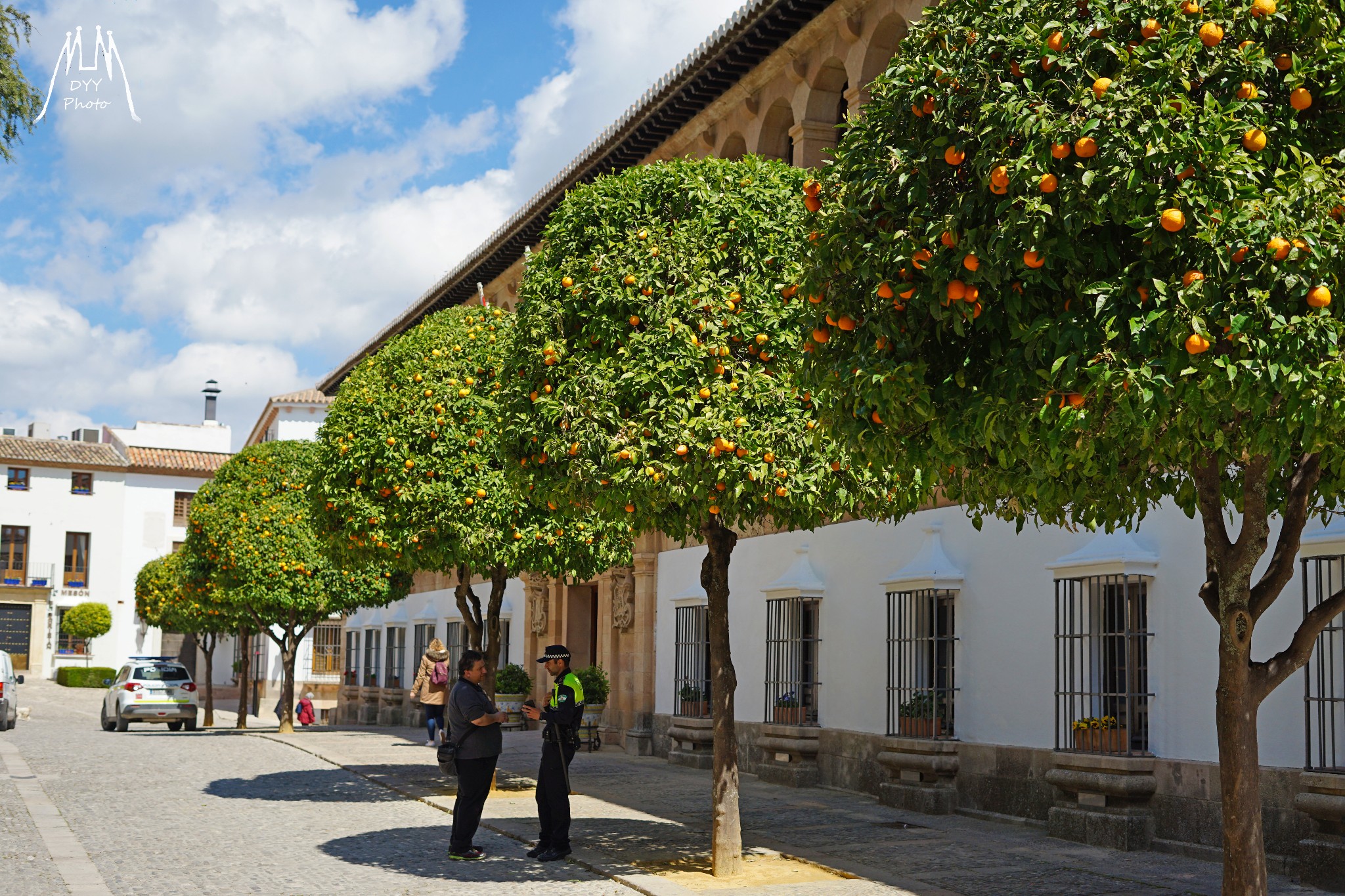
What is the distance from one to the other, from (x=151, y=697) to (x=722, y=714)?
25.0 m

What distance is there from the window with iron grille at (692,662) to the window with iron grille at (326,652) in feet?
109

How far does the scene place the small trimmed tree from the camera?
61.6 metres

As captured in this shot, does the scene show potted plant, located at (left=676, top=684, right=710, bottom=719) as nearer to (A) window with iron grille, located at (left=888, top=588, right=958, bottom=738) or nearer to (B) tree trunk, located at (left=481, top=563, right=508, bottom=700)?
(B) tree trunk, located at (left=481, top=563, right=508, bottom=700)

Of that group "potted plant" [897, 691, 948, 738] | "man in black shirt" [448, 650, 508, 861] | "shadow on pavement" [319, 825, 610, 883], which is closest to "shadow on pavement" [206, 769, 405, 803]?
"shadow on pavement" [319, 825, 610, 883]

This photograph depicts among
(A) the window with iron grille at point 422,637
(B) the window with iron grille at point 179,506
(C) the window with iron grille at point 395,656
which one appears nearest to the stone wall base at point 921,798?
(A) the window with iron grille at point 422,637

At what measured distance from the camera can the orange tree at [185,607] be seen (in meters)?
31.2

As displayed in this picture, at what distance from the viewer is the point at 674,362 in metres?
9.57

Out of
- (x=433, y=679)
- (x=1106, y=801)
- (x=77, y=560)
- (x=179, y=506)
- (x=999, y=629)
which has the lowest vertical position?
(x=1106, y=801)

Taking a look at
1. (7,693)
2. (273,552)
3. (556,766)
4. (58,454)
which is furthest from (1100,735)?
(58,454)

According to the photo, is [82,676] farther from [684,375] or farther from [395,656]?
[684,375]

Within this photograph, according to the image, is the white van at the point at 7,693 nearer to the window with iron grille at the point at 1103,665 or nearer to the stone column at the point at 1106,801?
the window with iron grille at the point at 1103,665

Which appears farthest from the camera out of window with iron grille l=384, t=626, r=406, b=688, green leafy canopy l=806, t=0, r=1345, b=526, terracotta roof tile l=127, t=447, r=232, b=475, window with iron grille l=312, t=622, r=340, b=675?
terracotta roof tile l=127, t=447, r=232, b=475

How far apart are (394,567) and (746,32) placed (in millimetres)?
8399

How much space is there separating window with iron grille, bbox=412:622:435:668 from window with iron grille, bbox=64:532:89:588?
3674 cm
